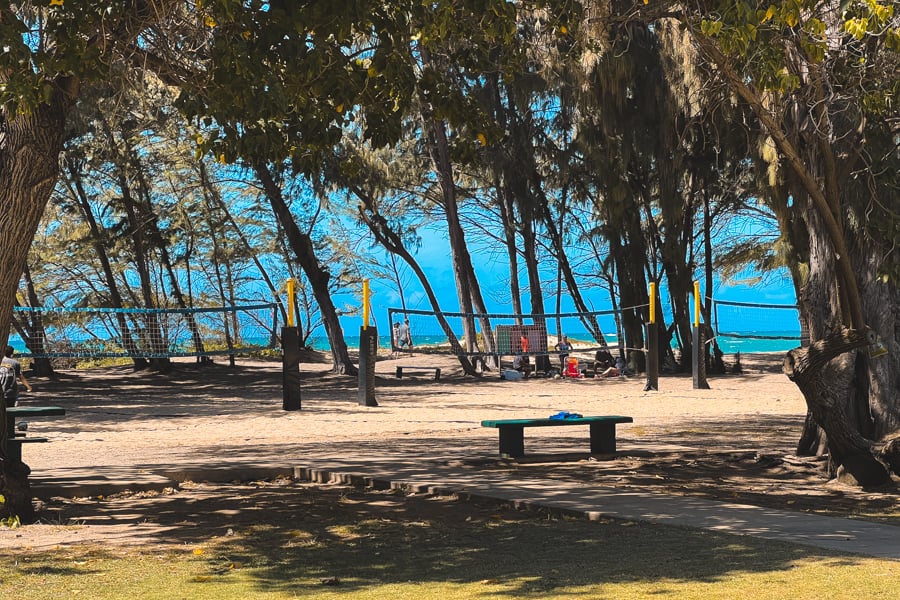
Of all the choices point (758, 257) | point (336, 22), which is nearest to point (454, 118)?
point (336, 22)

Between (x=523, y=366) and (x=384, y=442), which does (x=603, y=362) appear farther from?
(x=384, y=442)

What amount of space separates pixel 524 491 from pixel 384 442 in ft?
15.0

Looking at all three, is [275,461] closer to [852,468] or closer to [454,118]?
[454,118]

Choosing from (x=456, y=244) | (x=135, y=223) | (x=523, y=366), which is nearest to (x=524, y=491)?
(x=523, y=366)

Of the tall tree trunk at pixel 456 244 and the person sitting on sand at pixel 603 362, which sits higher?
the tall tree trunk at pixel 456 244

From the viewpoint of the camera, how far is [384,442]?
499 inches

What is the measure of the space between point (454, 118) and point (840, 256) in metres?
3.22

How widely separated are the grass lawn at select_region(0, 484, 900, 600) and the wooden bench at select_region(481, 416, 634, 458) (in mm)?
2662

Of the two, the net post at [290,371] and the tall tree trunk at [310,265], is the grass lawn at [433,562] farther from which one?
the tall tree trunk at [310,265]

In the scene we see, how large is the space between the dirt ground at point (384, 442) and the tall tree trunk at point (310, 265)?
213 cm

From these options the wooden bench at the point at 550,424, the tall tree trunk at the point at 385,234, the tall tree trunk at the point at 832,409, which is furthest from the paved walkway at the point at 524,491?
the tall tree trunk at the point at 385,234

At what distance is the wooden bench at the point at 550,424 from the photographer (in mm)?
10469

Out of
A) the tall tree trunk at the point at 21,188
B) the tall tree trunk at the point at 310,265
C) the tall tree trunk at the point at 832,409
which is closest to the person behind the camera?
the tall tree trunk at the point at 21,188

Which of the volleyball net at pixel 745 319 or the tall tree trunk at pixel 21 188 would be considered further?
the volleyball net at pixel 745 319
